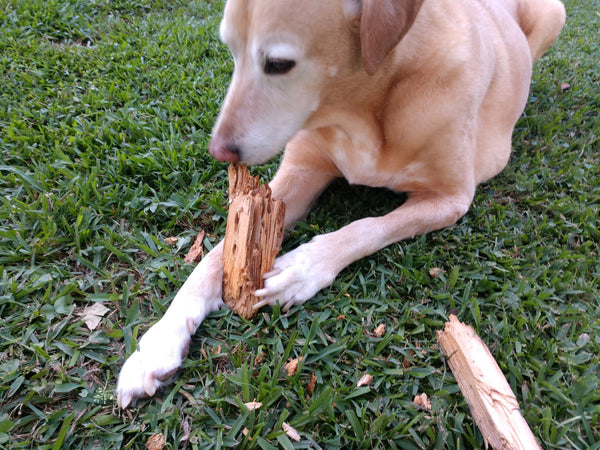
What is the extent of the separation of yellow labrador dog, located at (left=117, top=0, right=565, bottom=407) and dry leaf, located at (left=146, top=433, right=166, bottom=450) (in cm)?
15

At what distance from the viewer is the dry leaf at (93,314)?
1.66 metres

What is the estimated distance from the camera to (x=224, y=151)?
5.75 feet

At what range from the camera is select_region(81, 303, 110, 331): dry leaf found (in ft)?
5.45

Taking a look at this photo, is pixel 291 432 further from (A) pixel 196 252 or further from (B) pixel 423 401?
(A) pixel 196 252

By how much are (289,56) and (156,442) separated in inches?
56.5

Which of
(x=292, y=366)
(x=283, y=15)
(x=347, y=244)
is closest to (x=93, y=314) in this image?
(x=292, y=366)

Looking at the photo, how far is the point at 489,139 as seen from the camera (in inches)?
99.3

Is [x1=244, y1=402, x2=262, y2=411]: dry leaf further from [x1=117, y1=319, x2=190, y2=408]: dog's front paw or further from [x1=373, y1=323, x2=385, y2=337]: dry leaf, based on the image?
[x1=373, y1=323, x2=385, y2=337]: dry leaf

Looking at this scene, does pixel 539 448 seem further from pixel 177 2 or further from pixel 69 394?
pixel 177 2

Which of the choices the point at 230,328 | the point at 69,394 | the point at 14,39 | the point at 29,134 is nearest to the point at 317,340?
the point at 230,328

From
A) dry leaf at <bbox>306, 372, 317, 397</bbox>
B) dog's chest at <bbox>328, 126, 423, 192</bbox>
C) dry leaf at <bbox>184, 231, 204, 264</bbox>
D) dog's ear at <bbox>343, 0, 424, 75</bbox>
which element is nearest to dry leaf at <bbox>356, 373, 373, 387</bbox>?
dry leaf at <bbox>306, 372, 317, 397</bbox>

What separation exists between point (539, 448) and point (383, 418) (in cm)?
48

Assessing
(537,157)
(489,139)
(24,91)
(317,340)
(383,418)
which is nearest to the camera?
(383,418)

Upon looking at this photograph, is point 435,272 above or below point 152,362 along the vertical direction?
below
